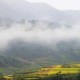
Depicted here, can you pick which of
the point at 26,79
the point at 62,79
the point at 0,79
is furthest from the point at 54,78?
the point at 0,79

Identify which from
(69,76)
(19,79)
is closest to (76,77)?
(69,76)

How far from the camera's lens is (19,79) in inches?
6122

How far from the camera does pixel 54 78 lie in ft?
493

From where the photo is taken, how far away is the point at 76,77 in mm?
151375

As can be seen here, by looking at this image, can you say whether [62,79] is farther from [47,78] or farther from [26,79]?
[26,79]

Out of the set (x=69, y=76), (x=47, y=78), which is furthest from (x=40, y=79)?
(x=69, y=76)

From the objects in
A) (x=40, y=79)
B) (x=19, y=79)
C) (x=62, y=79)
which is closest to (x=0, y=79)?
(x=19, y=79)

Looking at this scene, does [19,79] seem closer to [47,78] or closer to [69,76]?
[47,78]

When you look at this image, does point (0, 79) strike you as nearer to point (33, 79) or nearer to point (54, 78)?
point (33, 79)

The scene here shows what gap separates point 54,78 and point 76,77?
11204mm

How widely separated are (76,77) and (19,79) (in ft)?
96.3

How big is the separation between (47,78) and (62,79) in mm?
7723

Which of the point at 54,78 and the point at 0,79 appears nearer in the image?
the point at 54,78

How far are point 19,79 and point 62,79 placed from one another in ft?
73.5
